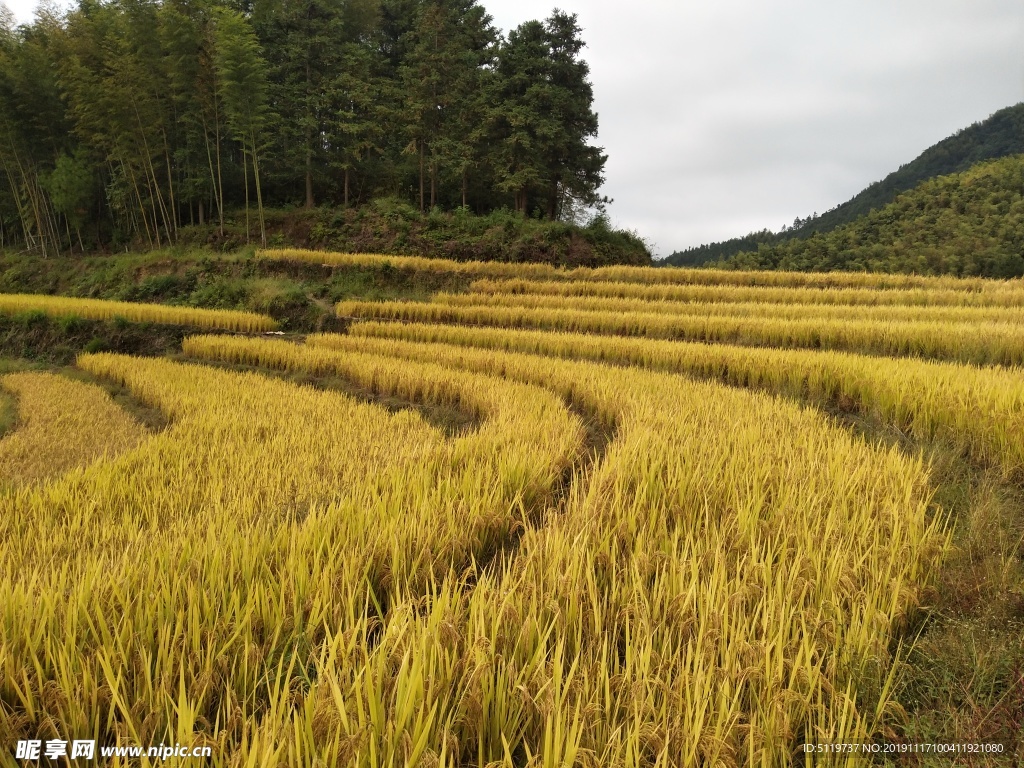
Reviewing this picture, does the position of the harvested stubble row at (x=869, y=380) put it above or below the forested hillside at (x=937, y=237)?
below

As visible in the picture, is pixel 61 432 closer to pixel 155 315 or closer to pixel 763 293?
pixel 155 315

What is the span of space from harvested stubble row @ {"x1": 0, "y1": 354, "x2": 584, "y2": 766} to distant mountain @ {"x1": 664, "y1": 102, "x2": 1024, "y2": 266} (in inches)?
2090

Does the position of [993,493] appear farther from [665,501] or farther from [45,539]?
[45,539]

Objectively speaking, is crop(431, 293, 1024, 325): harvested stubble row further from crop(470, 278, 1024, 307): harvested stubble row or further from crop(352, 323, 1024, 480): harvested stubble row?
crop(352, 323, 1024, 480): harvested stubble row

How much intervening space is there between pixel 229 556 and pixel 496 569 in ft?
3.67

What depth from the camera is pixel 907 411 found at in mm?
4270

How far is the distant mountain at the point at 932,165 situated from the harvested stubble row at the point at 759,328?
45.3 metres

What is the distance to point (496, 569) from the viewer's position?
2.24m

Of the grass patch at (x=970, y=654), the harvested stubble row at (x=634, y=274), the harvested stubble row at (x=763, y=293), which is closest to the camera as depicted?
the grass patch at (x=970, y=654)

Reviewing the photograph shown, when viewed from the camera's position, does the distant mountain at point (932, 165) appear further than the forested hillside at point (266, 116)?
Yes

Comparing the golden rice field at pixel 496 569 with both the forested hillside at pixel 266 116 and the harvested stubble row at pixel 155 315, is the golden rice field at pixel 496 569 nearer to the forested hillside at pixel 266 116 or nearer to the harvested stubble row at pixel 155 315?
the harvested stubble row at pixel 155 315

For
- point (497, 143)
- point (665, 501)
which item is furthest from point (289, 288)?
point (665, 501)

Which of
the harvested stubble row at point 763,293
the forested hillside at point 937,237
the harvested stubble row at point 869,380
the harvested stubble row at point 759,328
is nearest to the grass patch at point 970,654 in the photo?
the harvested stubble row at point 869,380

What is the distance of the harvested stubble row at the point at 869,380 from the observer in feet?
11.6
